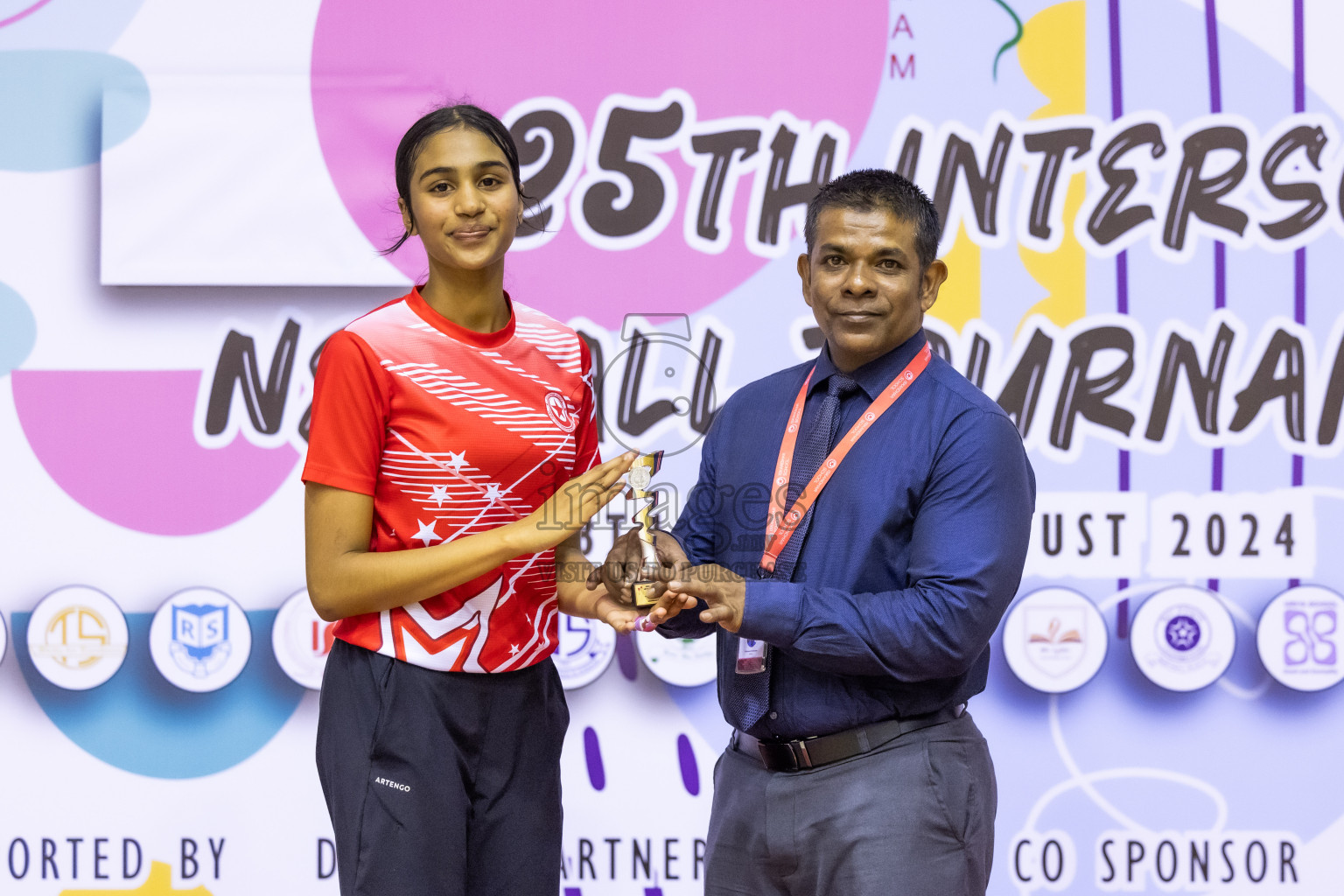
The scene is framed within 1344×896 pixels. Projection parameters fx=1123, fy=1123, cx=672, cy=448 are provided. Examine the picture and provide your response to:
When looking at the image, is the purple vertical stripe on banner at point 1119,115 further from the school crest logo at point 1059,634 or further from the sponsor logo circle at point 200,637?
the sponsor logo circle at point 200,637

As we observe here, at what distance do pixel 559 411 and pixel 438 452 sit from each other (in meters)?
0.23

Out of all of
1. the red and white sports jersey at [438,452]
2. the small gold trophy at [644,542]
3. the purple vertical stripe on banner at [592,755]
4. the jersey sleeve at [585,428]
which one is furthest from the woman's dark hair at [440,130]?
the purple vertical stripe on banner at [592,755]

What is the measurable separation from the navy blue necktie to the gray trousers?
116 mm

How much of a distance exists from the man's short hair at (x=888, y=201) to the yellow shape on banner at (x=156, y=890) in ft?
8.39

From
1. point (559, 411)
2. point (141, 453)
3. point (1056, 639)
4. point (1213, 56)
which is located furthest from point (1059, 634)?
point (141, 453)

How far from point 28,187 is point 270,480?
1.03 meters

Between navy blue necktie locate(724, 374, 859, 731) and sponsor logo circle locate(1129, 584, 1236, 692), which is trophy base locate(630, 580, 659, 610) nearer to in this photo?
navy blue necktie locate(724, 374, 859, 731)

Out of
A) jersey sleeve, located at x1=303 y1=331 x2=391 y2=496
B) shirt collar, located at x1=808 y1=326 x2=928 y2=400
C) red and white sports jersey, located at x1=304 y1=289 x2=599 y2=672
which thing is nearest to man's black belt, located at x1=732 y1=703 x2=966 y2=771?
red and white sports jersey, located at x1=304 y1=289 x2=599 y2=672

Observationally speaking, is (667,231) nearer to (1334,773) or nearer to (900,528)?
(900,528)

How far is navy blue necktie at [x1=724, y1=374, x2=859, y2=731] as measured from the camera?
1.92m

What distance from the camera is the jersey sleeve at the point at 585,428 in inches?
78.0

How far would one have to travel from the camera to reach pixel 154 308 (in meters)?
3.07

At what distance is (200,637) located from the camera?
10.1 feet

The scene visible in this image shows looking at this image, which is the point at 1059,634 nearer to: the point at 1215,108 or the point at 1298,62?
the point at 1215,108
